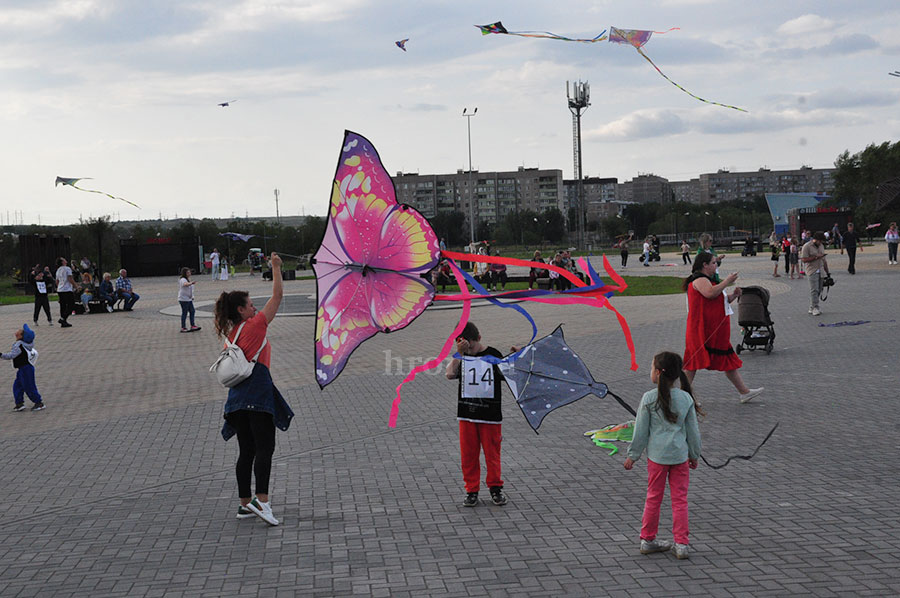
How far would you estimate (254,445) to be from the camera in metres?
5.87

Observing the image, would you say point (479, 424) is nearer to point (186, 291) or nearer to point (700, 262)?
point (700, 262)

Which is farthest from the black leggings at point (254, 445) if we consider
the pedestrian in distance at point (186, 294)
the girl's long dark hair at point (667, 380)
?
the pedestrian in distance at point (186, 294)

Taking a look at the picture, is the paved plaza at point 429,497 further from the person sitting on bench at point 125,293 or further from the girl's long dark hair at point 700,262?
the person sitting on bench at point 125,293

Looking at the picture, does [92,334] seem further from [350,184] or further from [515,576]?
[515,576]

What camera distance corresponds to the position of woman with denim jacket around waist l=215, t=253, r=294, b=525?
5695 mm

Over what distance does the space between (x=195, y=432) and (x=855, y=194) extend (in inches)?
3365

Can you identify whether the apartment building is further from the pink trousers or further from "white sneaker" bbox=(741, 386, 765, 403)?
the pink trousers

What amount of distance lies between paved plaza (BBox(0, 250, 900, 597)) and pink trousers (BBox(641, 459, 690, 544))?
17 cm

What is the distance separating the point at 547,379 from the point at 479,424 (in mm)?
1013

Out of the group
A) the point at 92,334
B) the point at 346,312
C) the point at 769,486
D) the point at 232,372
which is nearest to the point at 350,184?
the point at 346,312

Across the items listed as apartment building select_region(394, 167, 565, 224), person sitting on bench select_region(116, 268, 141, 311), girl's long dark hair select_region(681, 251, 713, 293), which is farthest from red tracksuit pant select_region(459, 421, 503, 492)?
apartment building select_region(394, 167, 565, 224)

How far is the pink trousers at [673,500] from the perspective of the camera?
16.0 feet

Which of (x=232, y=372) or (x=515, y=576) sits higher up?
(x=232, y=372)

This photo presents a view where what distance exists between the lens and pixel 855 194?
8162 centimetres
